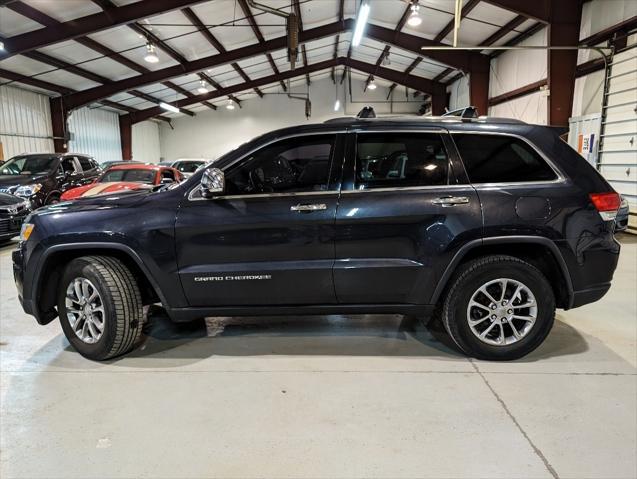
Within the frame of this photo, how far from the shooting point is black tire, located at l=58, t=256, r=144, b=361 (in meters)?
2.78

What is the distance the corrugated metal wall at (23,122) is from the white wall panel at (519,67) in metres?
17.4

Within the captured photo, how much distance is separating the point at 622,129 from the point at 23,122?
718 inches

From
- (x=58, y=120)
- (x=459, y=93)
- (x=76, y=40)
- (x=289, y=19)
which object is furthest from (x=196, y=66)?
(x=459, y=93)

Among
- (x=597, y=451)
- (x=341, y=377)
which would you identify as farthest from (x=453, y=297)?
(x=597, y=451)

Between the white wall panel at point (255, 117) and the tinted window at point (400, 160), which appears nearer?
the tinted window at point (400, 160)

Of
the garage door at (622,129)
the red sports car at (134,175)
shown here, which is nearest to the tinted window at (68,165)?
the red sports car at (134,175)

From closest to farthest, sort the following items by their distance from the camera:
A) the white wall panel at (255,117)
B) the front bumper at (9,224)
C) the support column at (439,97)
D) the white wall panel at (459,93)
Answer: the front bumper at (9,224) < the white wall panel at (459,93) < the support column at (439,97) < the white wall panel at (255,117)

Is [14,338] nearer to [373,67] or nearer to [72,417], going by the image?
[72,417]

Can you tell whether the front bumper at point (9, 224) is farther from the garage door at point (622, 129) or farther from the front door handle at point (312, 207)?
the garage door at point (622, 129)

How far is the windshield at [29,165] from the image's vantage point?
879cm

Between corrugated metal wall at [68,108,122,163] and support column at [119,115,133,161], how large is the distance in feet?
0.79

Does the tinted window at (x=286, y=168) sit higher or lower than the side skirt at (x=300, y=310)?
higher

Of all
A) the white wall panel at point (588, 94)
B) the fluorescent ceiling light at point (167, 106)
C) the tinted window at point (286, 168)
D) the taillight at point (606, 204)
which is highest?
the fluorescent ceiling light at point (167, 106)

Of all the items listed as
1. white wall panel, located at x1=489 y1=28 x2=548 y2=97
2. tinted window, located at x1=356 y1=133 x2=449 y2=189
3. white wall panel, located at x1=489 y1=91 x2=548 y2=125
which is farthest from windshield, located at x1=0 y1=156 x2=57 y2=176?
white wall panel, located at x1=489 y1=28 x2=548 y2=97
